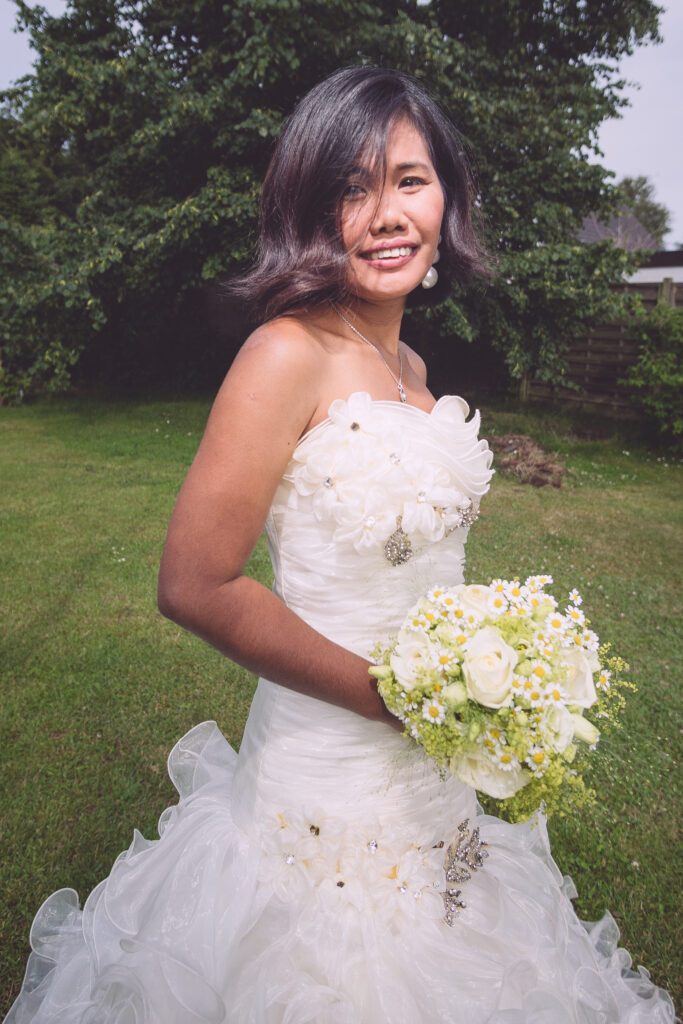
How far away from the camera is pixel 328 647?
153cm

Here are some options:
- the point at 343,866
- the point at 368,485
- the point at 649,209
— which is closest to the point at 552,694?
the point at 368,485

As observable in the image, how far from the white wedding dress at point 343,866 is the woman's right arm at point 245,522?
0.13 metres

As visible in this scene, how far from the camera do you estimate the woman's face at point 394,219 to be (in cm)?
165

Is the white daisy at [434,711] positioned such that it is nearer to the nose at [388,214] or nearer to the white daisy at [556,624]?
the white daisy at [556,624]

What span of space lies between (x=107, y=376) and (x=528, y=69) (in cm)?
1104

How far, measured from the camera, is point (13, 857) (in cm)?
303

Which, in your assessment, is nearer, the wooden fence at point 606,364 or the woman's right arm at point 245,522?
the woman's right arm at point 245,522

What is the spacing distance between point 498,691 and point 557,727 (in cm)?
15

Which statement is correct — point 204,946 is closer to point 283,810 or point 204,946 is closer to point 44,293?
point 283,810

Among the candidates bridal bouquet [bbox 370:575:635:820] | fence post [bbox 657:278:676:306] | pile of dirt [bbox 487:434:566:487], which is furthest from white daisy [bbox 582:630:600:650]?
fence post [bbox 657:278:676:306]

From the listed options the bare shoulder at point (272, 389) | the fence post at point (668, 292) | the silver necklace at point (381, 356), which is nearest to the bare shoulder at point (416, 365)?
the silver necklace at point (381, 356)

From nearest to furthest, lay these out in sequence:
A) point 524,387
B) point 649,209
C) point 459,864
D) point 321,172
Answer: point 321,172
point 459,864
point 524,387
point 649,209

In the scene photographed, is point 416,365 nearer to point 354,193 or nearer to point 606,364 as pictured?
point 354,193

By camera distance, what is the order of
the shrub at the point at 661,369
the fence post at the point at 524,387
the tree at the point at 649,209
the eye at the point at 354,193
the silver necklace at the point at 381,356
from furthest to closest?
1. the tree at the point at 649,209
2. the fence post at the point at 524,387
3. the shrub at the point at 661,369
4. the silver necklace at the point at 381,356
5. the eye at the point at 354,193
